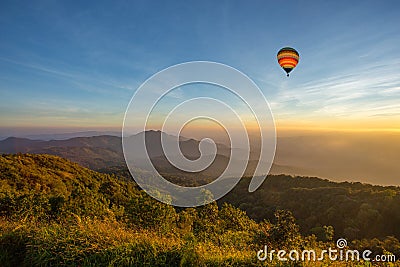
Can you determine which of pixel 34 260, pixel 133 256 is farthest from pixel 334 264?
pixel 34 260

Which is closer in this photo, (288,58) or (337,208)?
(288,58)

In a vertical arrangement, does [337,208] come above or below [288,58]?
below

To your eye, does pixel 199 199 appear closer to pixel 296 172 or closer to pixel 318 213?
pixel 318 213

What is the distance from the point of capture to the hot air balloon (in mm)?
15617

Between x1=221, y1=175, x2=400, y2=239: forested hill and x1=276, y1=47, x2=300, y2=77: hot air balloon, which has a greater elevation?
x1=276, y1=47, x2=300, y2=77: hot air balloon

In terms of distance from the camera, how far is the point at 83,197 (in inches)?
566

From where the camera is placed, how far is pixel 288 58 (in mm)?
15648

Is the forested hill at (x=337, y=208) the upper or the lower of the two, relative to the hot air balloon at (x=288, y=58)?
lower

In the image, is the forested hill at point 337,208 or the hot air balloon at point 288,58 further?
the forested hill at point 337,208

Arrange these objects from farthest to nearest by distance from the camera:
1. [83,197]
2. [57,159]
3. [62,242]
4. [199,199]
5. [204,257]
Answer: [57,159], [199,199], [83,197], [62,242], [204,257]

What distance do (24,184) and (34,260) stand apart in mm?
28630

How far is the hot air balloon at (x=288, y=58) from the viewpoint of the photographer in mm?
15617

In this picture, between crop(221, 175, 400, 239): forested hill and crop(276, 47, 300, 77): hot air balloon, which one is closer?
crop(276, 47, 300, 77): hot air balloon

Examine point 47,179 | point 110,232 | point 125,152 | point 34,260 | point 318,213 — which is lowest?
point 318,213
